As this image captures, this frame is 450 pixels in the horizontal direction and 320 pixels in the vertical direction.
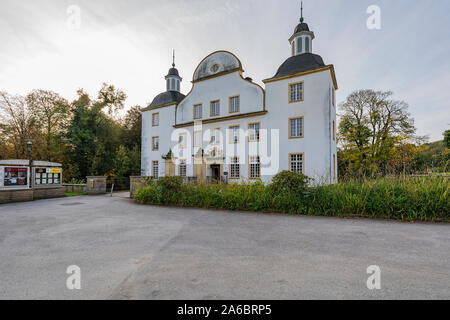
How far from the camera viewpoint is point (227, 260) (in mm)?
3402

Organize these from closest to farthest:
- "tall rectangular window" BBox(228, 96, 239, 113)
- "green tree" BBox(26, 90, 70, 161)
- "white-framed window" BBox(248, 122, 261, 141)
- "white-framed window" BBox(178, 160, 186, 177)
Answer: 1. "white-framed window" BBox(248, 122, 261, 141)
2. "tall rectangular window" BBox(228, 96, 239, 113)
3. "white-framed window" BBox(178, 160, 186, 177)
4. "green tree" BBox(26, 90, 70, 161)

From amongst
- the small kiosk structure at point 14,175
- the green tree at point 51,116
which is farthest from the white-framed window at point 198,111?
the green tree at point 51,116

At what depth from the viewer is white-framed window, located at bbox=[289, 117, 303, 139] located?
15.9 m

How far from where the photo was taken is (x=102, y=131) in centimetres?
2775

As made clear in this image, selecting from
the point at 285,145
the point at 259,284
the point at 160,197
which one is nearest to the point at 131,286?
the point at 259,284

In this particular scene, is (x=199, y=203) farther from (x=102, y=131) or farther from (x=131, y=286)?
(x=102, y=131)

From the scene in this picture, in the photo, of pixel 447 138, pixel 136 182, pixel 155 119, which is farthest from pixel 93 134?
pixel 447 138

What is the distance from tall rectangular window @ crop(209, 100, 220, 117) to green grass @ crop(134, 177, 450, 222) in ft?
37.0

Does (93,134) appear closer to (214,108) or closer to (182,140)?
(182,140)

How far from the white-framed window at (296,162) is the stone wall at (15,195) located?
17373 mm

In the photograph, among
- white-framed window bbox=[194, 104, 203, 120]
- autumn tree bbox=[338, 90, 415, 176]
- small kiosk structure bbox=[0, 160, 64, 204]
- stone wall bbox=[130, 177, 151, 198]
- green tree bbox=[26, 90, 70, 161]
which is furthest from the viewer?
green tree bbox=[26, 90, 70, 161]

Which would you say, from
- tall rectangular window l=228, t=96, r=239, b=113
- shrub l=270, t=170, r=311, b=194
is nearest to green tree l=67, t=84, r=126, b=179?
tall rectangular window l=228, t=96, r=239, b=113

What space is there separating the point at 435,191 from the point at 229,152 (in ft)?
44.0

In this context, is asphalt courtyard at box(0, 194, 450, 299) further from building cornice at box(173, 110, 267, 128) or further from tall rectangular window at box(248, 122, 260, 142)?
building cornice at box(173, 110, 267, 128)
